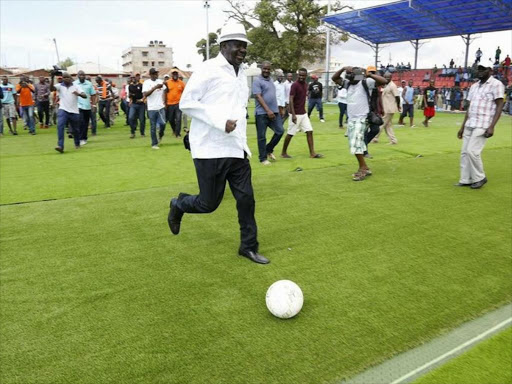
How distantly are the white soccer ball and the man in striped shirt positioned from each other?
4751mm

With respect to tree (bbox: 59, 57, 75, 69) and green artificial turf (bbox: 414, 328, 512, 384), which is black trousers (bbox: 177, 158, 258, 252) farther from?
tree (bbox: 59, 57, 75, 69)

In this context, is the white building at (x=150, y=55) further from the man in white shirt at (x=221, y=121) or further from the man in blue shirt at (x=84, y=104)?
the man in white shirt at (x=221, y=121)

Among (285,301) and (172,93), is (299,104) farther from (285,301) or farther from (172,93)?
(285,301)

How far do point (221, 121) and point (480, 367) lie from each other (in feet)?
8.19

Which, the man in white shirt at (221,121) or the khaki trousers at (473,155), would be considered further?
the khaki trousers at (473,155)

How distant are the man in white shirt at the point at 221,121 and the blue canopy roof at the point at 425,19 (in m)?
25.9

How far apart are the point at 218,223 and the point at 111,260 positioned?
1.42 metres

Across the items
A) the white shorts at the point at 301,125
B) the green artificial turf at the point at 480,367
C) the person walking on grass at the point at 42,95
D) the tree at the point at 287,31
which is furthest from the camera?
the tree at the point at 287,31

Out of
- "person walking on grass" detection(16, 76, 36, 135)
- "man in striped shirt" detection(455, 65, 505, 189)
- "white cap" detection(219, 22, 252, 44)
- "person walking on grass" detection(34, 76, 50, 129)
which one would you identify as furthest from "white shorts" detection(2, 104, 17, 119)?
"man in striped shirt" detection(455, 65, 505, 189)

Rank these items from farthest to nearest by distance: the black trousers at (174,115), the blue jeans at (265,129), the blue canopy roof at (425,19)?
the blue canopy roof at (425,19) < the black trousers at (174,115) < the blue jeans at (265,129)

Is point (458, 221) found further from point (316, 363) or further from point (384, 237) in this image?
point (316, 363)

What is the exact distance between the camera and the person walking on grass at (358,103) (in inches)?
267

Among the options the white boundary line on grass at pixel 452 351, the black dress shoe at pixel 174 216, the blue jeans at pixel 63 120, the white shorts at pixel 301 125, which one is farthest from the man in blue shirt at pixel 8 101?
the white boundary line on grass at pixel 452 351

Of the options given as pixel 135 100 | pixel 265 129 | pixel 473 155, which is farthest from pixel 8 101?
pixel 473 155
